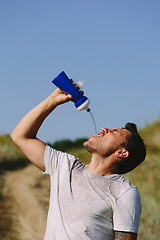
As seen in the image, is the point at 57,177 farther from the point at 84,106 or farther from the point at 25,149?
the point at 84,106

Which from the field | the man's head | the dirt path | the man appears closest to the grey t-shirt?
the man

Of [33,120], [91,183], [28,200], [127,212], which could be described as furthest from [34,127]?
[28,200]

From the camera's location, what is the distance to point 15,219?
398 inches

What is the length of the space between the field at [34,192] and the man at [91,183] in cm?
672

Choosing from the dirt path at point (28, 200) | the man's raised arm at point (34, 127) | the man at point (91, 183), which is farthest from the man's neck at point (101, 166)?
the dirt path at point (28, 200)

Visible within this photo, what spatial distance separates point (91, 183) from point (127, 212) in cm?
30

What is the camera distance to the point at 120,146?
106 inches

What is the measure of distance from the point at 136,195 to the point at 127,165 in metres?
0.35

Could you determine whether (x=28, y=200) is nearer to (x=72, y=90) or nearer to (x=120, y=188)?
(x=72, y=90)

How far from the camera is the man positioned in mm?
2385

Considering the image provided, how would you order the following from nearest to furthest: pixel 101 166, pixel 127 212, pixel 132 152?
pixel 127 212
pixel 101 166
pixel 132 152

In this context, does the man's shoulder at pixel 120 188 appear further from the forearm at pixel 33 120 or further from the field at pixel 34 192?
the field at pixel 34 192

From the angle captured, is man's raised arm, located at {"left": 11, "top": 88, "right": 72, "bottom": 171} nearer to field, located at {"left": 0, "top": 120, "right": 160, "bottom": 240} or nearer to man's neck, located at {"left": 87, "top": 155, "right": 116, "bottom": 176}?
man's neck, located at {"left": 87, "top": 155, "right": 116, "bottom": 176}

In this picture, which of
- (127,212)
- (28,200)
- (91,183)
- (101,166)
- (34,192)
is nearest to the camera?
(127,212)
